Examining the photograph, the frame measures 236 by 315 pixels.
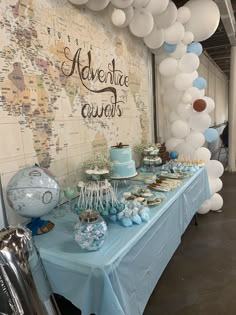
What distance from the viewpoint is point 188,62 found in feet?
8.19

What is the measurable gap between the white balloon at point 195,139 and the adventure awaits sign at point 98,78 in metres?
0.87

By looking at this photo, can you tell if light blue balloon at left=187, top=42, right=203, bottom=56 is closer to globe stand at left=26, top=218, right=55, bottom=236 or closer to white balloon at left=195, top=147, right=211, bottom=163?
white balloon at left=195, top=147, right=211, bottom=163

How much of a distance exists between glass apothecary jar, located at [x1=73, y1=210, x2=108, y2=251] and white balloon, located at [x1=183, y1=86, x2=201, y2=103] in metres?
1.92

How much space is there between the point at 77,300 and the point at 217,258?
155cm

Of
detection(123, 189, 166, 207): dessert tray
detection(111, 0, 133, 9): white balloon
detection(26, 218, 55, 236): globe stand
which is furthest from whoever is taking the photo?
detection(111, 0, 133, 9): white balloon

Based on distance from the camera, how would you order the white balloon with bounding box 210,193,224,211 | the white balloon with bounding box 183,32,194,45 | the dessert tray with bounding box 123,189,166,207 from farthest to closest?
the white balloon with bounding box 210,193,224,211, the white balloon with bounding box 183,32,194,45, the dessert tray with bounding box 123,189,166,207

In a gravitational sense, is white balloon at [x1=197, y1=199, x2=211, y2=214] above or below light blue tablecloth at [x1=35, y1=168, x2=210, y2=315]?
below

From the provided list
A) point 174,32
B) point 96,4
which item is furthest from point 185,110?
point 96,4

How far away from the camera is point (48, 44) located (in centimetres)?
149

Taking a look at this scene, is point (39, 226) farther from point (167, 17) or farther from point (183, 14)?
point (183, 14)

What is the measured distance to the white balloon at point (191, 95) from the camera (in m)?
2.53

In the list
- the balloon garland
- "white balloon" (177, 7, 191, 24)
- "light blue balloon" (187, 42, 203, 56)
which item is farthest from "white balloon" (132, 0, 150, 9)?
"light blue balloon" (187, 42, 203, 56)

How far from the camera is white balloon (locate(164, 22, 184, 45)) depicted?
2.26 m

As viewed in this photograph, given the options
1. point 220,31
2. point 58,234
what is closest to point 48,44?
point 58,234
